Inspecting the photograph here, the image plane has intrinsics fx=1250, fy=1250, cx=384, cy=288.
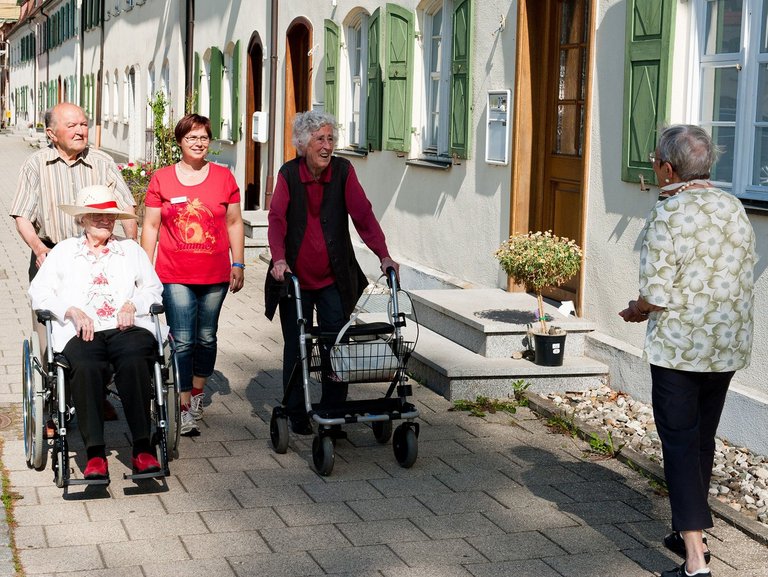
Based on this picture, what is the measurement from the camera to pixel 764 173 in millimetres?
6770

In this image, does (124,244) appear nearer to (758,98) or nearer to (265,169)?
(758,98)

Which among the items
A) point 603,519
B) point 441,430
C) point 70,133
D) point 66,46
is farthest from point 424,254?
point 66,46

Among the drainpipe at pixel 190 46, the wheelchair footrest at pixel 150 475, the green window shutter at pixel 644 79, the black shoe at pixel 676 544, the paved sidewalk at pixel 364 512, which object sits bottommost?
the paved sidewalk at pixel 364 512

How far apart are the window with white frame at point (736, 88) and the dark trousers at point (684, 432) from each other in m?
2.19

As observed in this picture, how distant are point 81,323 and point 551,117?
15.1ft

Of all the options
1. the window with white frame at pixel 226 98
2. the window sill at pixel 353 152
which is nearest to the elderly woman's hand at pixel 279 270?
the window sill at pixel 353 152

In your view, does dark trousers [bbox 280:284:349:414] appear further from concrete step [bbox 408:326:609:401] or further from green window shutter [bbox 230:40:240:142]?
green window shutter [bbox 230:40:240:142]

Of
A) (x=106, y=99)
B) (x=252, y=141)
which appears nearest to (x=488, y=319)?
(x=252, y=141)

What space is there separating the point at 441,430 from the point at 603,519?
170cm

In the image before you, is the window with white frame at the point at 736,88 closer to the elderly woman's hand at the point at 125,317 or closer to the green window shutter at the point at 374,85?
the elderly woman's hand at the point at 125,317

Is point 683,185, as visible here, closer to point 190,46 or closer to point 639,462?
point 639,462

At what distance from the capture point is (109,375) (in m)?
5.87

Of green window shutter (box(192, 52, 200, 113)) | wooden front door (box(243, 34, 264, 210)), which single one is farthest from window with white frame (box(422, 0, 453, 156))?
green window shutter (box(192, 52, 200, 113))

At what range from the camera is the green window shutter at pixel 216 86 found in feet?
67.2
